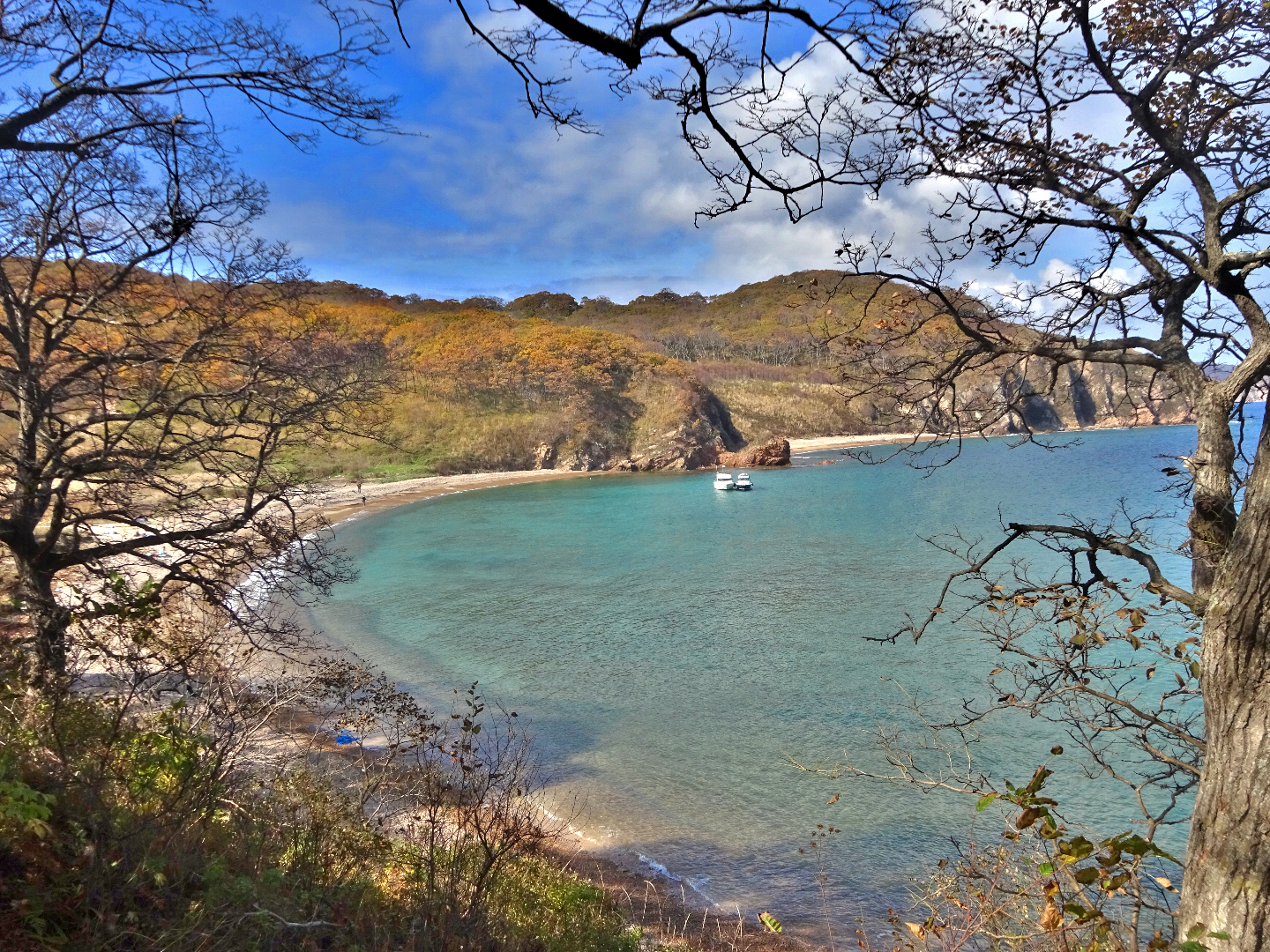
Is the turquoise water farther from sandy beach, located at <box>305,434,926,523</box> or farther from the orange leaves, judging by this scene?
the orange leaves

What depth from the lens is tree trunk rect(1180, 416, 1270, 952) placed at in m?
3.29

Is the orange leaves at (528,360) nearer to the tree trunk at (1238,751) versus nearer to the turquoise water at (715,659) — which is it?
the turquoise water at (715,659)

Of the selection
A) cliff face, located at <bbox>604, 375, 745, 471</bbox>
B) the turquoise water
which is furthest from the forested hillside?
the turquoise water

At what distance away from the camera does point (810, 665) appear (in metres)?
16.5

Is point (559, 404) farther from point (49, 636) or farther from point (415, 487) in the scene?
point (49, 636)

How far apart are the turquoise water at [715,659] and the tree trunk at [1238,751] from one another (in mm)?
3758

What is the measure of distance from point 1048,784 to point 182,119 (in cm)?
1303

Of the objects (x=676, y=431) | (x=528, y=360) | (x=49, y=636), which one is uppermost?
(x=528, y=360)

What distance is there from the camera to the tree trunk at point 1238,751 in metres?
3.29

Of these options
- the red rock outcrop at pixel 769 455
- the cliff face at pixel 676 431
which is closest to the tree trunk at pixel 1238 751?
the red rock outcrop at pixel 769 455

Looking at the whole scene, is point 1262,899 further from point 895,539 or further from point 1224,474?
point 895,539

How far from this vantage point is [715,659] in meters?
17.4

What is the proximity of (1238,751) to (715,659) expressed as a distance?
1438 centimetres

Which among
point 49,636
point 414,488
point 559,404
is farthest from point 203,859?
point 559,404
